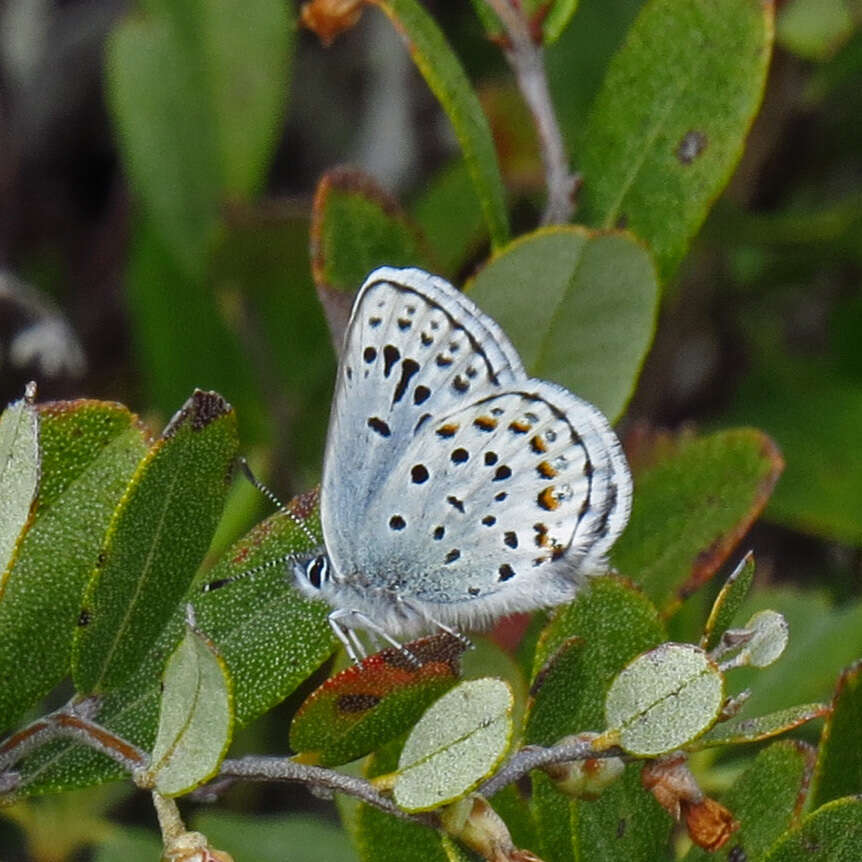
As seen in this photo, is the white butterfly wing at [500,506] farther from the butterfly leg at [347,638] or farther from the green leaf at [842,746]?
the green leaf at [842,746]

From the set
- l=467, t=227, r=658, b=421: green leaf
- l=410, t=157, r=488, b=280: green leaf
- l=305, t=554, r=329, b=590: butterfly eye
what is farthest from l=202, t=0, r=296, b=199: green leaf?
l=305, t=554, r=329, b=590: butterfly eye

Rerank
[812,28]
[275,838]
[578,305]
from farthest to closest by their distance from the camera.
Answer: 1. [812,28]
2. [275,838]
3. [578,305]

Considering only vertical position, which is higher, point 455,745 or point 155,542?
point 155,542

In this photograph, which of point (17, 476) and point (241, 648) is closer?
point (17, 476)

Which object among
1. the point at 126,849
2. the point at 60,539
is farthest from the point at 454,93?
the point at 126,849

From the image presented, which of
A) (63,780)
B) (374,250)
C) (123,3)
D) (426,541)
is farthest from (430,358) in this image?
(123,3)

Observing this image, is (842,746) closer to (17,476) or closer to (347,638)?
(347,638)

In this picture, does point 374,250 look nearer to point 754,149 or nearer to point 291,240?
point 291,240
